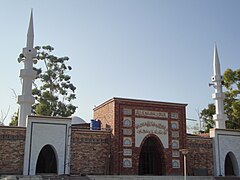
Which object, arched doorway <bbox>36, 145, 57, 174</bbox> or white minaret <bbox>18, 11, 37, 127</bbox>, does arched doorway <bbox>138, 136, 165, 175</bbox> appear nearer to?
arched doorway <bbox>36, 145, 57, 174</bbox>

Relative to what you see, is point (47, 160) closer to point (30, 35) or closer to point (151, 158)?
point (151, 158)

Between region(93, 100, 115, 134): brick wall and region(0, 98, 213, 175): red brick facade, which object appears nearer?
region(0, 98, 213, 175): red brick facade

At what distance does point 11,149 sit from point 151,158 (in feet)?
33.2

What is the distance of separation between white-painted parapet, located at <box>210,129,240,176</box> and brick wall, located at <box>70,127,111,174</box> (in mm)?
8747

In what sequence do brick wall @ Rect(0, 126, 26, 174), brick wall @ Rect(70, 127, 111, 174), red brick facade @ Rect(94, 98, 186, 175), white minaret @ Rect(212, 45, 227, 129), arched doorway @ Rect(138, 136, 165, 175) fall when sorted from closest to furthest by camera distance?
brick wall @ Rect(0, 126, 26, 174) → brick wall @ Rect(70, 127, 111, 174) → red brick facade @ Rect(94, 98, 186, 175) → arched doorway @ Rect(138, 136, 165, 175) → white minaret @ Rect(212, 45, 227, 129)

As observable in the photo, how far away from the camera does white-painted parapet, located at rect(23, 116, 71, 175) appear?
21562 mm

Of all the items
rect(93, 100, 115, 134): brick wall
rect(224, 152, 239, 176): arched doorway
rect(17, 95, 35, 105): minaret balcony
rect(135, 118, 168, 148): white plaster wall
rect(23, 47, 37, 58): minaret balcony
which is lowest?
rect(224, 152, 239, 176): arched doorway

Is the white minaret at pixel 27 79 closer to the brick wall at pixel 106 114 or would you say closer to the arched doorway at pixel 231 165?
the brick wall at pixel 106 114

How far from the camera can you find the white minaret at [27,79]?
25.0m

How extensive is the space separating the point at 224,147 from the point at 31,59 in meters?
16.5

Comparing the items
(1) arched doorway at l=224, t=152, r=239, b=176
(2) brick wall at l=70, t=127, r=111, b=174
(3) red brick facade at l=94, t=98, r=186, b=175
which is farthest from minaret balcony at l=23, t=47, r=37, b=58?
(1) arched doorway at l=224, t=152, r=239, b=176

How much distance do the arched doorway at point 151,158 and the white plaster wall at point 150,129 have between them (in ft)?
1.43

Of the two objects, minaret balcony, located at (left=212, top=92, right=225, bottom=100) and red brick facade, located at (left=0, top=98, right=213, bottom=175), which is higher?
minaret balcony, located at (left=212, top=92, right=225, bottom=100)

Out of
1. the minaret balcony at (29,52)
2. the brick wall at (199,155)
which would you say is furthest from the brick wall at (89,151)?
the minaret balcony at (29,52)
